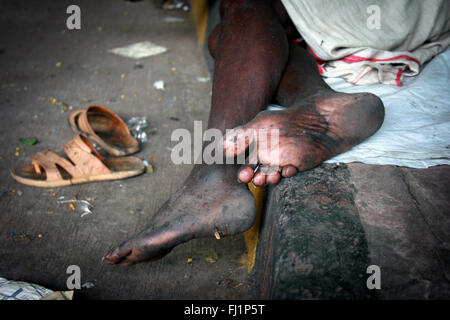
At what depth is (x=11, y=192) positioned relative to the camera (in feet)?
5.91

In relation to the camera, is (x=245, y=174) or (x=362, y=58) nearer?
(x=245, y=174)

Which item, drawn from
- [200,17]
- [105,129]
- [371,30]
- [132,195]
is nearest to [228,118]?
[132,195]

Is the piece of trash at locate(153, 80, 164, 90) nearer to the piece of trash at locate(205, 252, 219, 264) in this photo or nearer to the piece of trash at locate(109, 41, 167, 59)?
the piece of trash at locate(109, 41, 167, 59)

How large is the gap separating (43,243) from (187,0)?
151 inches

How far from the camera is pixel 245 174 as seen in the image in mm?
1208

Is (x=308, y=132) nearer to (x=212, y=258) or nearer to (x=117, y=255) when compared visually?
(x=212, y=258)

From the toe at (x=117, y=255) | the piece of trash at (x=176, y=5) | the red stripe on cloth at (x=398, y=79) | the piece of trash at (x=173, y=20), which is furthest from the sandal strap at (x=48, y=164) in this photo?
the piece of trash at (x=176, y=5)

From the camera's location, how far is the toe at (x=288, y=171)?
1216 mm

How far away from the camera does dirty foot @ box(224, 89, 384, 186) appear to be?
119 centimetres

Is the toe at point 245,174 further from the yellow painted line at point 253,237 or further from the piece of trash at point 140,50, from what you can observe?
the piece of trash at point 140,50

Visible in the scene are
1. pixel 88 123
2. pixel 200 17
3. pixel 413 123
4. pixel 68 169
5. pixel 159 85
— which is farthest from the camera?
pixel 200 17

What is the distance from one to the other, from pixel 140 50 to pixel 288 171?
8.58 ft
